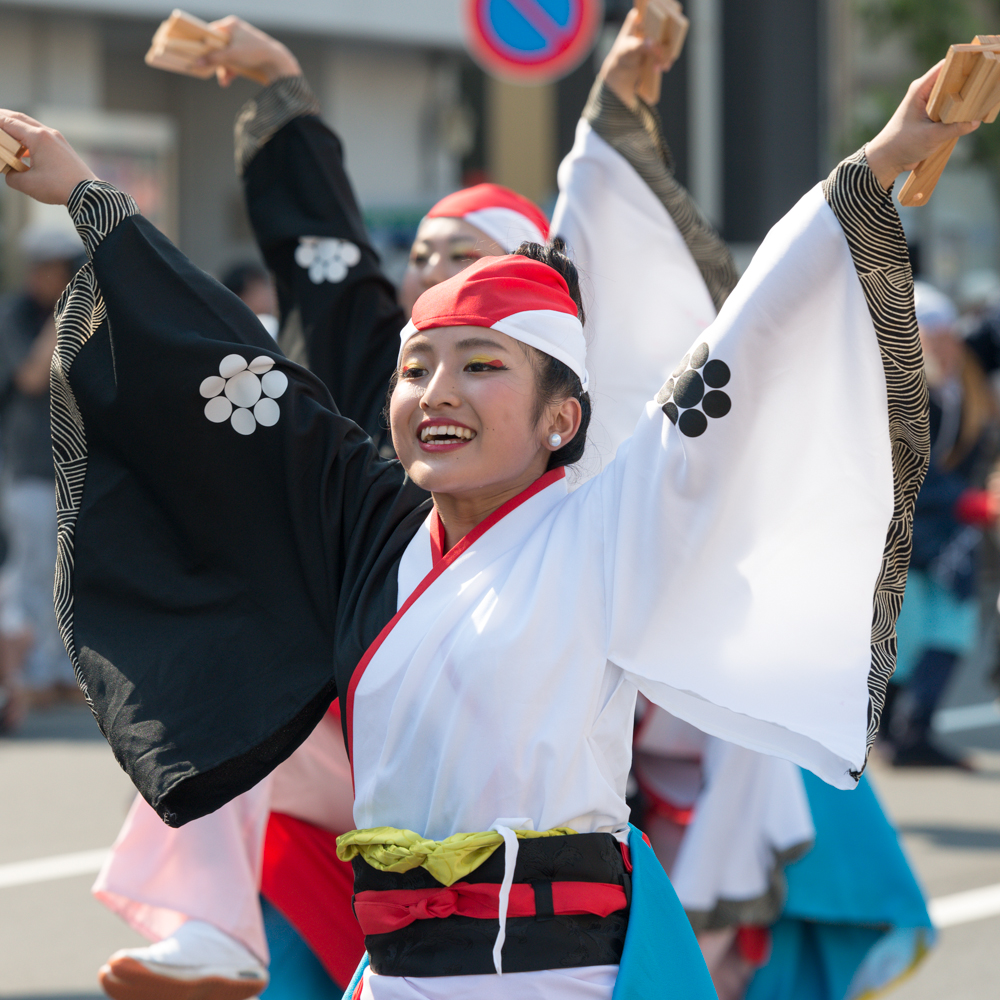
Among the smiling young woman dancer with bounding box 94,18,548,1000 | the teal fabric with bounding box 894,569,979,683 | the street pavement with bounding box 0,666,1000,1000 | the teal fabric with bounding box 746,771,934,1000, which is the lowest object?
the street pavement with bounding box 0,666,1000,1000

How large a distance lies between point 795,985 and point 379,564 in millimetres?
1612

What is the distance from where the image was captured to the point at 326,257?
2.83 m

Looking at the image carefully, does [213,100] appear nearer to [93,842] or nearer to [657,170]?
[93,842]

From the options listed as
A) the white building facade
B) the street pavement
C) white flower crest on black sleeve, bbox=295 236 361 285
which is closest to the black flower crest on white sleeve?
white flower crest on black sleeve, bbox=295 236 361 285

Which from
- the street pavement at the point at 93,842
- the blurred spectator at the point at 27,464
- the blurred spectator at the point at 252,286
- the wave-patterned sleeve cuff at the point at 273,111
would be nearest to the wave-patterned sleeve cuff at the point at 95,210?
the wave-patterned sleeve cuff at the point at 273,111

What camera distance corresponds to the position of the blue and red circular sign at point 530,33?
705 centimetres

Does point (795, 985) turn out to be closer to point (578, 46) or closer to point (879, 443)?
point (879, 443)

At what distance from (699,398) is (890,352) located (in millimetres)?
234

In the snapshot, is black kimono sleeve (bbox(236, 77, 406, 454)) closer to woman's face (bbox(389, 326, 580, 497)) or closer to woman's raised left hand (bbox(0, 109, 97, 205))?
woman's raised left hand (bbox(0, 109, 97, 205))

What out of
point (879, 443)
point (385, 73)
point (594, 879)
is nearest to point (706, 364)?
point (879, 443)

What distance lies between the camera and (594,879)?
1.86 m

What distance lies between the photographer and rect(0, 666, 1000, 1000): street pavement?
3734mm

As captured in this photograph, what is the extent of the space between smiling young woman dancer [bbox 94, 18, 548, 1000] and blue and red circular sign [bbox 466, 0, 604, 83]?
14.3 ft

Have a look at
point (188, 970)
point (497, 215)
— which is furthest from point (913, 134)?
point (188, 970)
